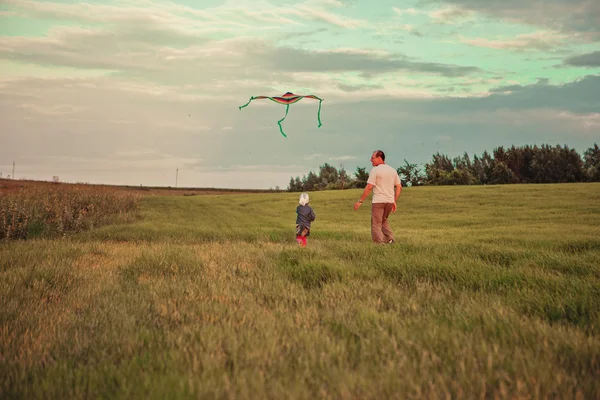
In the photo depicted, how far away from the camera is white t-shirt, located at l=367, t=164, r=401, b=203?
43.4 feet

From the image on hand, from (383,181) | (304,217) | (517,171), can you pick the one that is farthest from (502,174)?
(304,217)

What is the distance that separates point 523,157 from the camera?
97250 mm

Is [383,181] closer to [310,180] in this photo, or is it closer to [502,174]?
[502,174]

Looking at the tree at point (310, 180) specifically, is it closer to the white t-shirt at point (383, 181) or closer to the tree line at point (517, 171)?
the tree line at point (517, 171)

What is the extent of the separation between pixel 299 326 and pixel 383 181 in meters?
Result: 8.80

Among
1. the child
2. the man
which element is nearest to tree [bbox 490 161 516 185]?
the man

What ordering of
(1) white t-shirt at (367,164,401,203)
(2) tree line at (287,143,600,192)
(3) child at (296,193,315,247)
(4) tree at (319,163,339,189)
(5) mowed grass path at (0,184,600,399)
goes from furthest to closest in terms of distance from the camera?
(4) tree at (319,163,339,189) < (2) tree line at (287,143,600,192) < (3) child at (296,193,315,247) < (1) white t-shirt at (367,164,401,203) < (5) mowed grass path at (0,184,600,399)

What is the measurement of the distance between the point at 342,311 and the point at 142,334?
2078 mm

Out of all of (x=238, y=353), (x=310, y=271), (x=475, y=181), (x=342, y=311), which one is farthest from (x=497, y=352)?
(x=475, y=181)

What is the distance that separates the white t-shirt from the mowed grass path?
302 cm

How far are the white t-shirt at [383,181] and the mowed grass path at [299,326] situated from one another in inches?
119

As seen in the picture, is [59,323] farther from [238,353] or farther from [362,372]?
[362,372]

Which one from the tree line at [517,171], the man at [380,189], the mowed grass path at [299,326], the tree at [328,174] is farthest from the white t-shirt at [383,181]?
the tree at [328,174]

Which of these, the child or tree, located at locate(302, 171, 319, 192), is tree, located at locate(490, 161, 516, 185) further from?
the child
